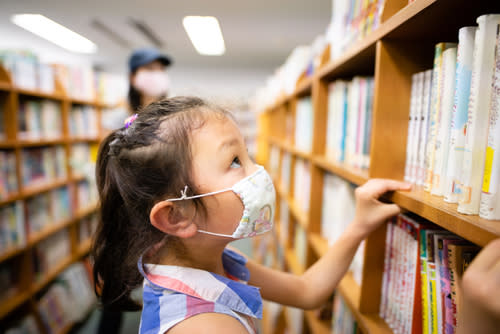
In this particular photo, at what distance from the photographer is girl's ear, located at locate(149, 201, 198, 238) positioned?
0.75 m

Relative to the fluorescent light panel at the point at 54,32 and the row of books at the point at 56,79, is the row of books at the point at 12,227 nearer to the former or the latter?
the row of books at the point at 56,79

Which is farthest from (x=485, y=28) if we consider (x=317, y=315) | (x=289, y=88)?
(x=289, y=88)

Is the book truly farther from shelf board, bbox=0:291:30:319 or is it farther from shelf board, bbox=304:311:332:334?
shelf board, bbox=0:291:30:319

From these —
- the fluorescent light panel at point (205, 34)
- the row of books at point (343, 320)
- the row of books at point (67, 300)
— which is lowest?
the row of books at point (67, 300)

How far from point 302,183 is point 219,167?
1.26m

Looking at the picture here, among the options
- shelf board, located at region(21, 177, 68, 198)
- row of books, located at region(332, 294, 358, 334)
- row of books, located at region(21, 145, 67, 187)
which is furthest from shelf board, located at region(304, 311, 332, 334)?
row of books, located at region(21, 145, 67, 187)

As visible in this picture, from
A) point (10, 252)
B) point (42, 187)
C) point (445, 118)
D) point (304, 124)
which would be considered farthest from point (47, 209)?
point (445, 118)

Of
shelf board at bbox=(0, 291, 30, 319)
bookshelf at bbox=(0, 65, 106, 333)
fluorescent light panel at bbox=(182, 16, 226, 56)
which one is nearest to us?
shelf board at bbox=(0, 291, 30, 319)

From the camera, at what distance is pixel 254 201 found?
0.81m

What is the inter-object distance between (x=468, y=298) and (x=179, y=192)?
0.60 meters

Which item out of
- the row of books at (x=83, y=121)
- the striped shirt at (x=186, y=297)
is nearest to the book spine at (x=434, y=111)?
the striped shirt at (x=186, y=297)

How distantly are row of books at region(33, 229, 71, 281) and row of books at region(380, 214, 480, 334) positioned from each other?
268 centimetres

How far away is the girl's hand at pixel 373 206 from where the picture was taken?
2.64ft

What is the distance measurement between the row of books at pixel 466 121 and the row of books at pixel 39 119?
2741 mm
